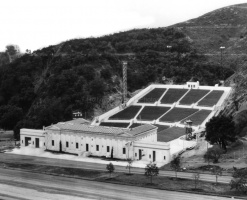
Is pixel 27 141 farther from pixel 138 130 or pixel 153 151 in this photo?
pixel 153 151

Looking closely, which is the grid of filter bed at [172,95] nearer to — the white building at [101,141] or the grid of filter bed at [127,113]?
the grid of filter bed at [127,113]

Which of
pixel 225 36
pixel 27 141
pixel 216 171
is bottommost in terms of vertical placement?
pixel 216 171

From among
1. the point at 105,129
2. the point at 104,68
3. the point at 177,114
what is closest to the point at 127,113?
the point at 177,114

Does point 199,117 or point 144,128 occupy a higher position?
point 199,117

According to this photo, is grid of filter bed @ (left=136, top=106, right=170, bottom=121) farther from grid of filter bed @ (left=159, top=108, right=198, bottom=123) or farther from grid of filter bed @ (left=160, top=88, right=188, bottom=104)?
grid of filter bed @ (left=160, top=88, right=188, bottom=104)

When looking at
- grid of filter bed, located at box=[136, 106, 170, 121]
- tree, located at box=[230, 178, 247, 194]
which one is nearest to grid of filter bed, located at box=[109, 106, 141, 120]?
grid of filter bed, located at box=[136, 106, 170, 121]
